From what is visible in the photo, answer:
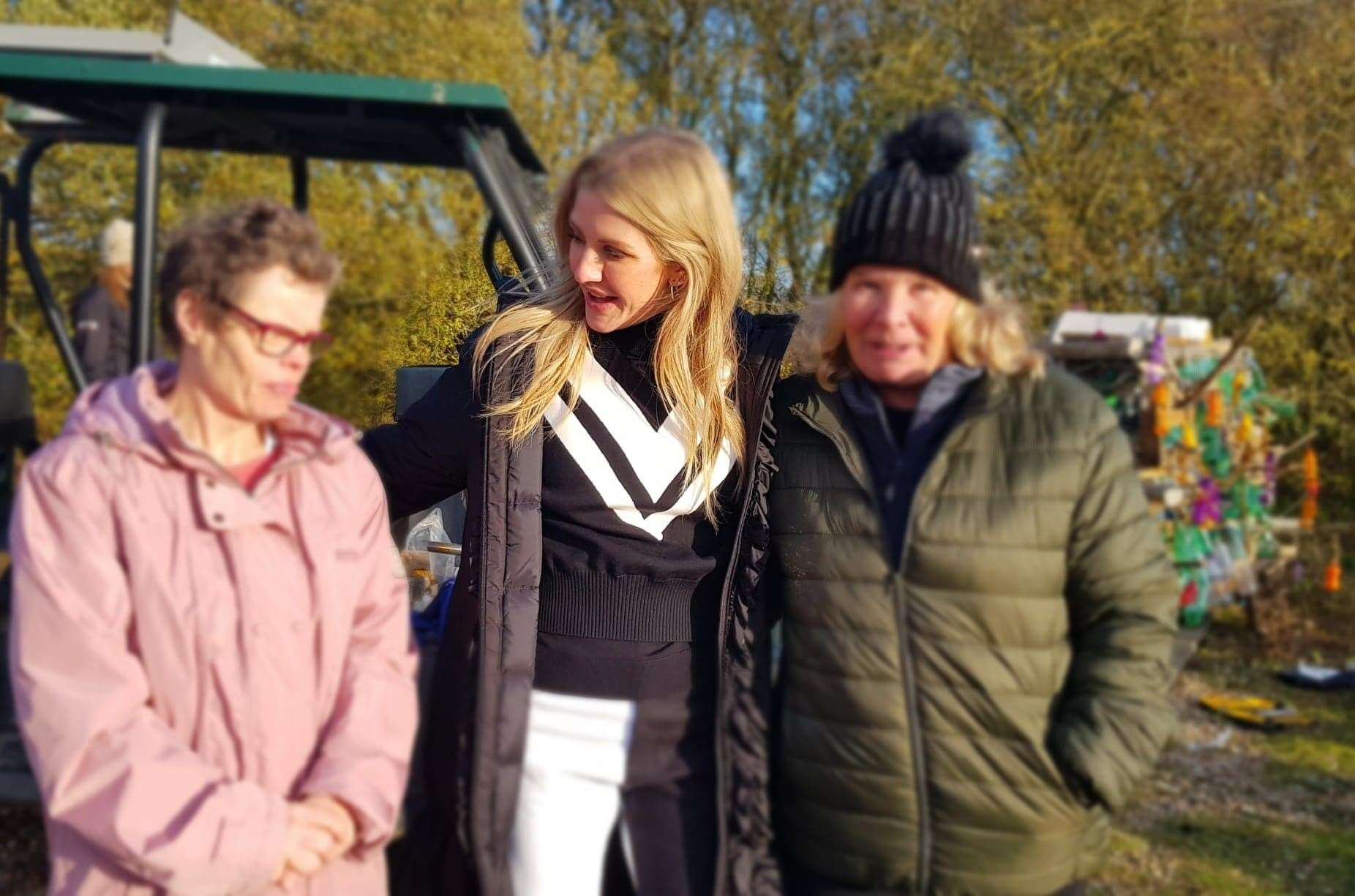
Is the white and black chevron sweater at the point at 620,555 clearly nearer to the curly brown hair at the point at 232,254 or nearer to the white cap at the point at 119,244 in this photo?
the curly brown hair at the point at 232,254

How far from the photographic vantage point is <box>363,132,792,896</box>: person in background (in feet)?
6.30

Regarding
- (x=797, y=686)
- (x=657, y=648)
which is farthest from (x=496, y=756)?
(x=797, y=686)

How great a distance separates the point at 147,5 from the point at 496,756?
285 inches

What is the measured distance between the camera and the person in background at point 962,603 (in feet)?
5.42

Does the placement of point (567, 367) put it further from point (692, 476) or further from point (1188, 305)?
point (1188, 305)

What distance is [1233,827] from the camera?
458cm

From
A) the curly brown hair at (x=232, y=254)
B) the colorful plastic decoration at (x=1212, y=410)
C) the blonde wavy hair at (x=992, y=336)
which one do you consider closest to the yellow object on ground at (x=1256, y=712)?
the colorful plastic decoration at (x=1212, y=410)

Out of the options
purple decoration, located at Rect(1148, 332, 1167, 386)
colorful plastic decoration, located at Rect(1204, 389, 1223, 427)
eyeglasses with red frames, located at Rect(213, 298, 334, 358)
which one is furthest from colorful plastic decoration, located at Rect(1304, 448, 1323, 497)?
eyeglasses with red frames, located at Rect(213, 298, 334, 358)

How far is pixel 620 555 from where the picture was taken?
78.5 inches

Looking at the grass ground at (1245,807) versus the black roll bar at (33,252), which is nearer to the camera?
the black roll bar at (33,252)

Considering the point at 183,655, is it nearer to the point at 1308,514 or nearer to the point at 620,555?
the point at 620,555

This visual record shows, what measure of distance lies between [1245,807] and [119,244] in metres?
4.13

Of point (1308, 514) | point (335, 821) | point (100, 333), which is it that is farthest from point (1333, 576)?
point (335, 821)

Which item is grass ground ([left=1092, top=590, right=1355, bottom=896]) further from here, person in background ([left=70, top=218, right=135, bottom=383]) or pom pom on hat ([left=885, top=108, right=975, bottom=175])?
person in background ([left=70, top=218, right=135, bottom=383])
